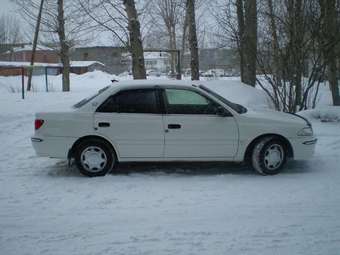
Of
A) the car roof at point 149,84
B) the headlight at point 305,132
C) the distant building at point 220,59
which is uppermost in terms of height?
the distant building at point 220,59

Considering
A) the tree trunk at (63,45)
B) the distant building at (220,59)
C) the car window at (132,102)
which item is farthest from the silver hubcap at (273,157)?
the tree trunk at (63,45)

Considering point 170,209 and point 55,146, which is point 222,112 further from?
point 55,146

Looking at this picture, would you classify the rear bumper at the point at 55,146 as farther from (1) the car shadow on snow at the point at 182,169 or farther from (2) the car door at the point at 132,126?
(2) the car door at the point at 132,126

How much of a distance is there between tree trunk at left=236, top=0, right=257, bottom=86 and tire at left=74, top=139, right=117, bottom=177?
741 cm

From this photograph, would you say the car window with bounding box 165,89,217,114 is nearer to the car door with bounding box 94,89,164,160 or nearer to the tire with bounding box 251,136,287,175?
the car door with bounding box 94,89,164,160

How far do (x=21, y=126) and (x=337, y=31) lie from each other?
8948 millimetres

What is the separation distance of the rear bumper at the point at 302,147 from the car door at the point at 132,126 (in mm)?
2111

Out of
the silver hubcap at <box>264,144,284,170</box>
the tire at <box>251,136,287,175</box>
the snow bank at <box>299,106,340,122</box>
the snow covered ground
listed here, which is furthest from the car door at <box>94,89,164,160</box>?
the snow bank at <box>299,106,340,122</box>

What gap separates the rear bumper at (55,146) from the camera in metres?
7.01

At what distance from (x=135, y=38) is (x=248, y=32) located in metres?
3.98

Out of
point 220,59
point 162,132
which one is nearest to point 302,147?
point 162,132

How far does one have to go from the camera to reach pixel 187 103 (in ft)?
23.3

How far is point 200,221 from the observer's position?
5.18m

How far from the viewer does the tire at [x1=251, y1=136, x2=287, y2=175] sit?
23.2 ft
